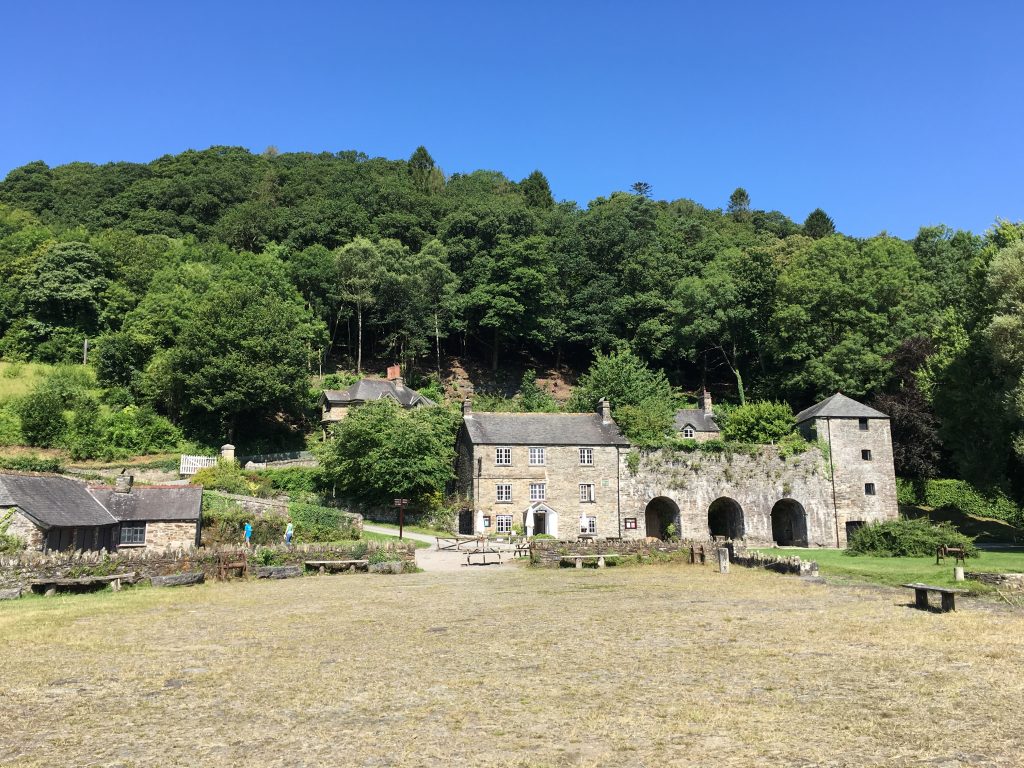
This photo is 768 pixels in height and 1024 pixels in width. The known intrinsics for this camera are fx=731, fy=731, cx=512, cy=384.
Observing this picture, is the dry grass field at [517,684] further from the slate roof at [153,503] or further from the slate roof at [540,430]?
the slate roof at [540,430]

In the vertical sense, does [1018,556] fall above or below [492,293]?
below

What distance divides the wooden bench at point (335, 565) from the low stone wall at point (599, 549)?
6489 millimetres

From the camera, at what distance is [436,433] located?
149ft

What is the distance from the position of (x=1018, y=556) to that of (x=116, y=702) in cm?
3185

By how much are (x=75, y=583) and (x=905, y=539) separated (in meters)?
30.9

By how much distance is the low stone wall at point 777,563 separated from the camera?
76.3 ft

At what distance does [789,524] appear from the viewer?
44.6 meters

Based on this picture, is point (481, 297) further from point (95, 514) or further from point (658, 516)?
point (95, 514)

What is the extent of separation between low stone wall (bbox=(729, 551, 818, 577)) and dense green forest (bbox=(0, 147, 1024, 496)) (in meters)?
15.2

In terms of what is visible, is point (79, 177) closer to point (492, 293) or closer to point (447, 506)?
point (492, 293)

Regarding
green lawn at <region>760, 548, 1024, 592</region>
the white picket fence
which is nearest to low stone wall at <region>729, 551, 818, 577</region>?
green lawn at <region>760, 548, 1024, 592</region>

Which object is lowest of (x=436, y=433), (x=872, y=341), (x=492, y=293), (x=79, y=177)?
(x=436, y=433)

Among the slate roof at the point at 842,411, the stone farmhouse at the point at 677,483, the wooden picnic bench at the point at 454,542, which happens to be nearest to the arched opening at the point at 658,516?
the stone farmhouse at the point at 677,483

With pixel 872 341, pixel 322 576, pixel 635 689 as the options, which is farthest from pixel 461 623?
pixel 872 341
